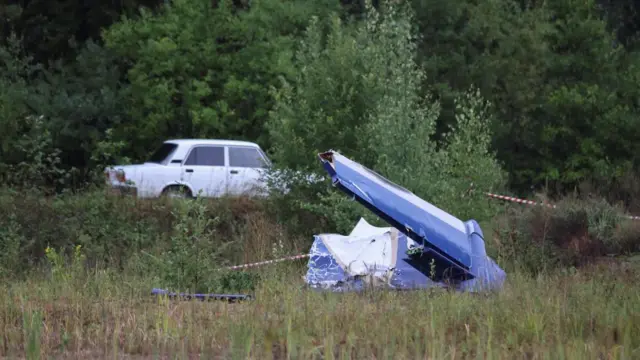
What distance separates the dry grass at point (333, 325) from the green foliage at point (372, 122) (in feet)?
24.4

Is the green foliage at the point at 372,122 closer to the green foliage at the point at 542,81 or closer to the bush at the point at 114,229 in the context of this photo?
the bush at the point at 114,229

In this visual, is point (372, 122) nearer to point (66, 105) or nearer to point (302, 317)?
point (302, 317)

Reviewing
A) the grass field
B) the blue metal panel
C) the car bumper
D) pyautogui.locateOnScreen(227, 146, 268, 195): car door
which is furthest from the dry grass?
pyautogui.locateOnScreen(227, 146, 268, 195): car door

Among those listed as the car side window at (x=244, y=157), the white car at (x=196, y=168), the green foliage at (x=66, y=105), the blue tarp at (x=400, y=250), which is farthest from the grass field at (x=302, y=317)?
the green foliage at (x=66, y=105)

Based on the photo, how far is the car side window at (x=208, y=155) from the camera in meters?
26.0

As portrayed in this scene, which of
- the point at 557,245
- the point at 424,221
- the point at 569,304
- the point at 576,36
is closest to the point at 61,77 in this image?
the point at 576,36

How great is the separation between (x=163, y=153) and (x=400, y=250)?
1295 cm

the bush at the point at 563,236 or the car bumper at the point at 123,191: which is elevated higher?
the car bumper at the point at 123,191

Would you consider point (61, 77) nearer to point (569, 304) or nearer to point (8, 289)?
point (8, 289)

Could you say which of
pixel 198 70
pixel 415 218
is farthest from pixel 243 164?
pixel 415 218

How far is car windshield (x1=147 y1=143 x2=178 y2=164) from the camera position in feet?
85.0

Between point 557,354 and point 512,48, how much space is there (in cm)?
2574

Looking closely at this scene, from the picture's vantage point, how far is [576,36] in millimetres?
32438

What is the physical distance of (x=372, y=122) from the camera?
63.2 ft
